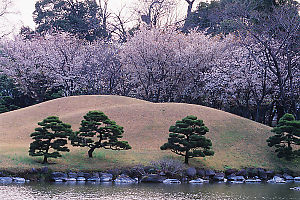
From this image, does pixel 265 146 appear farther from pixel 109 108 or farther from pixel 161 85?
pixel 161 85

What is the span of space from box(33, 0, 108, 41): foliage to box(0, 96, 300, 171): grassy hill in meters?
23.8

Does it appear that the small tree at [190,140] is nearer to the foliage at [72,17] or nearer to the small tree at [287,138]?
the small tree at [287,138]

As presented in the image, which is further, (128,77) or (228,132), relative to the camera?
(128,77)

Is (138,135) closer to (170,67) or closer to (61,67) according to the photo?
(170,67)

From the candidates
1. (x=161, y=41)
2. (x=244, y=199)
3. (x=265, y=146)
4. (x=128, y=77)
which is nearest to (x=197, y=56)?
(x=161, y=41)

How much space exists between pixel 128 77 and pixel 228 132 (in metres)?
18.7

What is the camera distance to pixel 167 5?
54.3 metres

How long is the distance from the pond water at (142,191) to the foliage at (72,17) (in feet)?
130

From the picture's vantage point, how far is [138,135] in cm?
2773

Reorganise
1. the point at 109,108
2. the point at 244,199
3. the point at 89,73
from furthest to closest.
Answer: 1. the point at 89,73
2. the point at 109,108
3. the point at 244,199

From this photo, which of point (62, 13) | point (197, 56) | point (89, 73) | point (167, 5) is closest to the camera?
point (197, 56)

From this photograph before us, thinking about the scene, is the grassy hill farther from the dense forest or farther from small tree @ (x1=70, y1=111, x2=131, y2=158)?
the dense forest

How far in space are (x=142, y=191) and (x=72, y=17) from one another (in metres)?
44.1

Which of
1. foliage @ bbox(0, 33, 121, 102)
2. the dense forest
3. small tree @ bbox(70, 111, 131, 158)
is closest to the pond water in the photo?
small tree @ bbox(70, 111, 131, 158)
